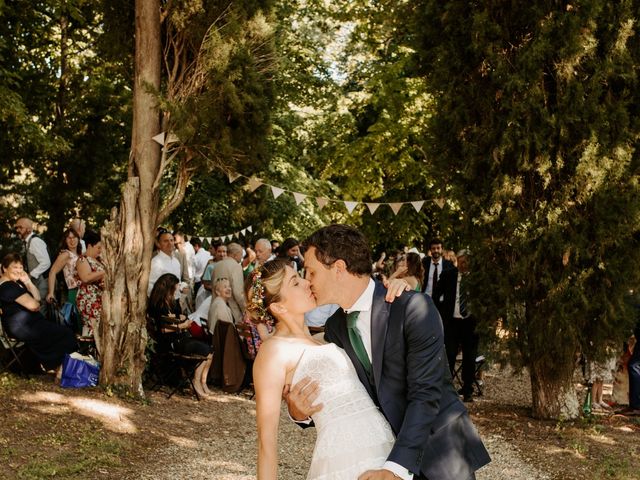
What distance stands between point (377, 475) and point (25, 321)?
7.97 m

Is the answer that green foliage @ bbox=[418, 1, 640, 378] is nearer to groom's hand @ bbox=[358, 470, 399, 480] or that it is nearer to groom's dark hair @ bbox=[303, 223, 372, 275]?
groom's dark hair @ bbox=[303, 223, 372, 275]

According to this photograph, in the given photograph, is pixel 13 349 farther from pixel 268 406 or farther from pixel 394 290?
pixel 394 290

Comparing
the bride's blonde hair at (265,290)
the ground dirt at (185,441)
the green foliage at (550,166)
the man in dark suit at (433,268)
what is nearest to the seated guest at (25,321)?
the ground dirt at (185,441)

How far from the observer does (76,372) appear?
9930mm

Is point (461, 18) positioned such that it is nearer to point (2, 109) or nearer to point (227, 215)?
point (2, 109)

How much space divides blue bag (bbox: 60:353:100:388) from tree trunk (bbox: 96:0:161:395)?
0.20m

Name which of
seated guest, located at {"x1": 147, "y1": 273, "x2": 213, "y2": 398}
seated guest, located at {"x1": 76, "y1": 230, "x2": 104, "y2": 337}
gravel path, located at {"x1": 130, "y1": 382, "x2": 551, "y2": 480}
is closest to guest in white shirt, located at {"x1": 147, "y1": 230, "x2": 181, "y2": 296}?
seated guest, located at {"x1": 147, "y1": 273, "x2": 213, "y2": 398}

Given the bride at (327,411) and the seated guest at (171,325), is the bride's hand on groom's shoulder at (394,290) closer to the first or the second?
the bride at (327,411)

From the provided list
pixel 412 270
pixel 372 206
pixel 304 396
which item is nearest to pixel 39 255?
pixel 412 270

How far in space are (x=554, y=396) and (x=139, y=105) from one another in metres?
6.15

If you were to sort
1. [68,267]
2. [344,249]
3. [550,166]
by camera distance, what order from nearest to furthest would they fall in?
1. [344,249]
2. [550,166]
3. [68,267]

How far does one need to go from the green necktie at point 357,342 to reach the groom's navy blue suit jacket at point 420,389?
0.09m

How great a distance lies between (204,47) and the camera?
1016 cm

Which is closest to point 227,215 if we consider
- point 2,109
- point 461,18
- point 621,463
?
point 2,109
